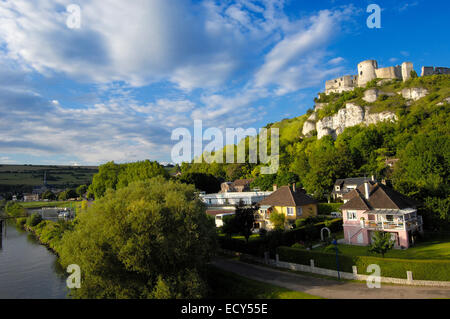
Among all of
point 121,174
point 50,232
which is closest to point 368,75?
point 121,174

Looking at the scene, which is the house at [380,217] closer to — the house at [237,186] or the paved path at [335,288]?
the paved path at [335,288]

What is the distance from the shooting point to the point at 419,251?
26.8m

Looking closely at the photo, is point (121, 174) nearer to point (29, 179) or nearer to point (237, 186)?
point (237, 186)

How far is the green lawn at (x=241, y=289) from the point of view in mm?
19211

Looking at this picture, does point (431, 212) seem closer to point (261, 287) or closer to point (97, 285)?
point (261, 287)

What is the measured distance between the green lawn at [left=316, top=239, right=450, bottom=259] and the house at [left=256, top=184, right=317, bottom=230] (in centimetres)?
952

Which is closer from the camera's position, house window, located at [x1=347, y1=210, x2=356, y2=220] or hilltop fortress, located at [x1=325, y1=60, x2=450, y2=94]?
house window, located at [x1=347, y1=210, x2=356, y2=220]

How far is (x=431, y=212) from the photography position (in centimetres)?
3400

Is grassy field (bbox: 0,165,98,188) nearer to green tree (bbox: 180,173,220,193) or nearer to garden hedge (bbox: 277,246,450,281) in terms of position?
green tree (bbox: 180,173,220,193)

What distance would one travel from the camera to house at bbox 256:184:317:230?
39.3 meters

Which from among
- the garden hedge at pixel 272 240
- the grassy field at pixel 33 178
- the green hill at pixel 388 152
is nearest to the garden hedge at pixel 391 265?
the garden hedge at pixel 272 240

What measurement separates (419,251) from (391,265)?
995 centimetres

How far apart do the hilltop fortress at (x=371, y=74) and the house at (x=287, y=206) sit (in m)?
108

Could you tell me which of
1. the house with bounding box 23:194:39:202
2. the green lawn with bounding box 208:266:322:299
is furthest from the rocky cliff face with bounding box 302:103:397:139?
the house with bounding box 23:194:39:202
